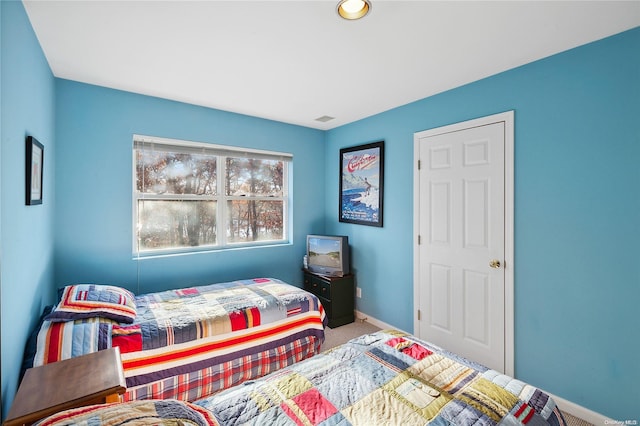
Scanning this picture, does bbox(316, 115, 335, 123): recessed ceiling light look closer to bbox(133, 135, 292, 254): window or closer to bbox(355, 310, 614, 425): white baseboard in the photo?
bbox(133, 135, 292, 254): window

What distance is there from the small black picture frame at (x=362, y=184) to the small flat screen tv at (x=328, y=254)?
0.38 meters

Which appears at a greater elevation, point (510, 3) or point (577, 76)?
point (510, 3)

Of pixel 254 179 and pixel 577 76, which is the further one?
pixel 254 179

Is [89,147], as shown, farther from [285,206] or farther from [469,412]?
Answer: [469,412]

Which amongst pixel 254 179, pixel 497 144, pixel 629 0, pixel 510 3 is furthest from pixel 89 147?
pixel 629 0

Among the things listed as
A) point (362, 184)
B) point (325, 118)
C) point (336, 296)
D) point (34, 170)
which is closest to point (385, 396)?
point (336, 296)

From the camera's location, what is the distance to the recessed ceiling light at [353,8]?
1587 mm

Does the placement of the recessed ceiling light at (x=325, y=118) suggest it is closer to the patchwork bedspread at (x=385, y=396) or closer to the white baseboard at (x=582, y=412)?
the patchwork bedspread at (x=385, y=396)

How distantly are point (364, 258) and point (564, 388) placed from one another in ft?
6.88

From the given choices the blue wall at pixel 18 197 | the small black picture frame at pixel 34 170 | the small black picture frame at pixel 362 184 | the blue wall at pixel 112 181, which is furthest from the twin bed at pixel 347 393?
the small black picture frame at pixel 362 184

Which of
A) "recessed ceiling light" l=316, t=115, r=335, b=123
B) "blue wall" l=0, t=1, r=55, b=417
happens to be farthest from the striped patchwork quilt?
"recessed ceiling light" l=316, t=115, r=335, b=123

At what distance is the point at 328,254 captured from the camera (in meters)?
3.71

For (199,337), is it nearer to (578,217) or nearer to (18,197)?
(18,197)

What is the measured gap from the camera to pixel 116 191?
2848mm
